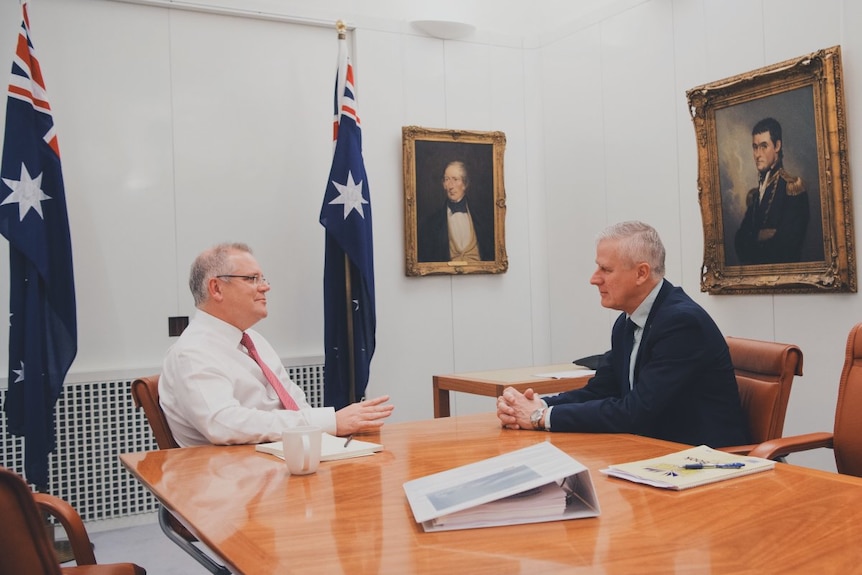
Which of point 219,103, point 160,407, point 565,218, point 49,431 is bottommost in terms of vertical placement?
point 49,431

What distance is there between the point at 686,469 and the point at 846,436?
93 cm

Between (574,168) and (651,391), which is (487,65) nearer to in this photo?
(574,168)

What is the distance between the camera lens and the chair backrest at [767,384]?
2.46m

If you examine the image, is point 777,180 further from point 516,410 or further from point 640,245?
point 516,410

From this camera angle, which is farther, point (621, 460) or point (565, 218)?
point (565, 218)

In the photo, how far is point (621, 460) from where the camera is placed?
188cm

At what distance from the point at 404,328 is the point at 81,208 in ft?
6.91

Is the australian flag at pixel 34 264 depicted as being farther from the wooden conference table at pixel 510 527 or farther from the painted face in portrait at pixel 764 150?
the painted face in portrait at pixel 764 150

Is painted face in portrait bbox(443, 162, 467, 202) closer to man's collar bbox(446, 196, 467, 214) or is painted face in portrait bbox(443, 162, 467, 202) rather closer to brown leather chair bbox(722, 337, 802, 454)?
man's collar bbox(446, 196, 467, 214)

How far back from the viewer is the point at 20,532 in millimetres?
1010

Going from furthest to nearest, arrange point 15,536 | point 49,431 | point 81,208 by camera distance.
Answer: point 81,208, point 49,431, point 15,536

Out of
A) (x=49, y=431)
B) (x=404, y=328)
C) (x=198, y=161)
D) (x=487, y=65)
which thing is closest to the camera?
(x=49, y=431)

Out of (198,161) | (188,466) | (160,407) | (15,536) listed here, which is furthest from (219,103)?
(15,536)

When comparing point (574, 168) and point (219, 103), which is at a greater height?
point (219, 103)
